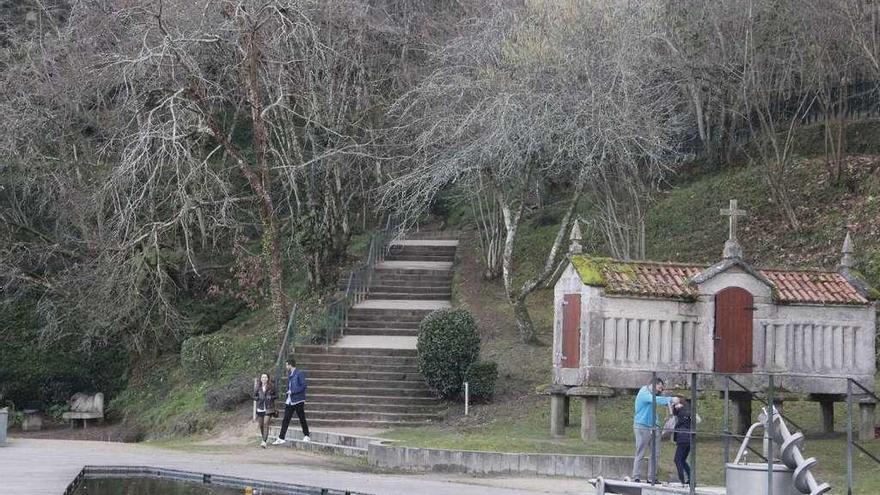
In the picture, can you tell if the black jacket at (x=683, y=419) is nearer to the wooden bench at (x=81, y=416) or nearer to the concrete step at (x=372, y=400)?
the concrete step at (x=372, y=400)

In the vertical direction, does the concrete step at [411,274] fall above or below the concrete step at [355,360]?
above

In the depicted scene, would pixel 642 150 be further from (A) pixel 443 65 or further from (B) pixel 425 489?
(B) pixel 425 489

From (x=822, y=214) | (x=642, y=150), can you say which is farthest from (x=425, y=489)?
(x=822, y=214)

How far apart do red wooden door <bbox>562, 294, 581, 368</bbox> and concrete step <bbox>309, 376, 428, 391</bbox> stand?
6.54m

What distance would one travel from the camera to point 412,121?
118 ft

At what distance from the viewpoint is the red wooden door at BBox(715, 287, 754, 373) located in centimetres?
2416

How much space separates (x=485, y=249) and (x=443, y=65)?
7516 millimetres

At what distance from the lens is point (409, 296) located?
38531 millimetres

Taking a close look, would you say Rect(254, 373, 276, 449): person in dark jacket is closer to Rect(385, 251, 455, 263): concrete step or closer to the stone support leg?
the stone support leg

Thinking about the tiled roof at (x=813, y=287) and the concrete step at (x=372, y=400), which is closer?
the tiled roof at (x=813, y=287)

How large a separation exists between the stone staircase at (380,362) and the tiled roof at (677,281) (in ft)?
21.6

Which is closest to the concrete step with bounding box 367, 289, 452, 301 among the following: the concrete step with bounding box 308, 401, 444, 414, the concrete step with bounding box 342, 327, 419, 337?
the concrete step with bounding box 342, 327, 419, 337

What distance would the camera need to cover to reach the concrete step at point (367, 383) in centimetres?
3066

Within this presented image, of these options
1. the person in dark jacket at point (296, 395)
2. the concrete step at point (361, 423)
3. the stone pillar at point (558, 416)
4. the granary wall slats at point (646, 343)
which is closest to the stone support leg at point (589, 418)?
the stone pillar at point (558, 416)
